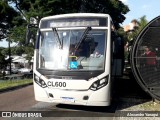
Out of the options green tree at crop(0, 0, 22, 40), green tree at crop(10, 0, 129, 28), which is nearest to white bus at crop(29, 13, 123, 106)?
green tree at crop(10, 0, 129, 28)

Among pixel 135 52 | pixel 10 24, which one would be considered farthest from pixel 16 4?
pixel 135 52

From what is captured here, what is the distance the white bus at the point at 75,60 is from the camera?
1026cm

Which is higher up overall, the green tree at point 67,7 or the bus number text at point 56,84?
the green tree at point 67,7

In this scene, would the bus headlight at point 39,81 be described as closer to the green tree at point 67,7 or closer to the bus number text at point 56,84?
the bus number text at point 56,84

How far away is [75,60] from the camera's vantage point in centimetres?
1059

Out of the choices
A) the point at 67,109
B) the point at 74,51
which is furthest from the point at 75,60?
the point at 67,109

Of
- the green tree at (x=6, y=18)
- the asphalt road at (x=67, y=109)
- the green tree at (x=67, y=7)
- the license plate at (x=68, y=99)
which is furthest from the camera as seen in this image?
the green tree at (x=6, y=18)

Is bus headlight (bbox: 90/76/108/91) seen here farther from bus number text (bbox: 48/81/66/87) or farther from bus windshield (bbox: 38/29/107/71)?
bus number text (bbox: 48/81/66/87)

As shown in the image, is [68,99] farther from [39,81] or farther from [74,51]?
[74,51]

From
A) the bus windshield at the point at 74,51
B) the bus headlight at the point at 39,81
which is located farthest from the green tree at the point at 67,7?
the bus headlight at the point at 39,81

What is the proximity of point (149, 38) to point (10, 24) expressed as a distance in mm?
32948

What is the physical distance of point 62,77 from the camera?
34.3ft

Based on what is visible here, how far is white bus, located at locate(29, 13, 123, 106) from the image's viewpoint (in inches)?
404

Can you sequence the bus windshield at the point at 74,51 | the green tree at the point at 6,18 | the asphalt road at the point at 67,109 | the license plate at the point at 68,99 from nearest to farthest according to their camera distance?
the asphalt road at the point at 67,109 → the license plate at the point at 68,99 → the bus windshield at the point at 74,51 → the green tree at the point at 6,18
